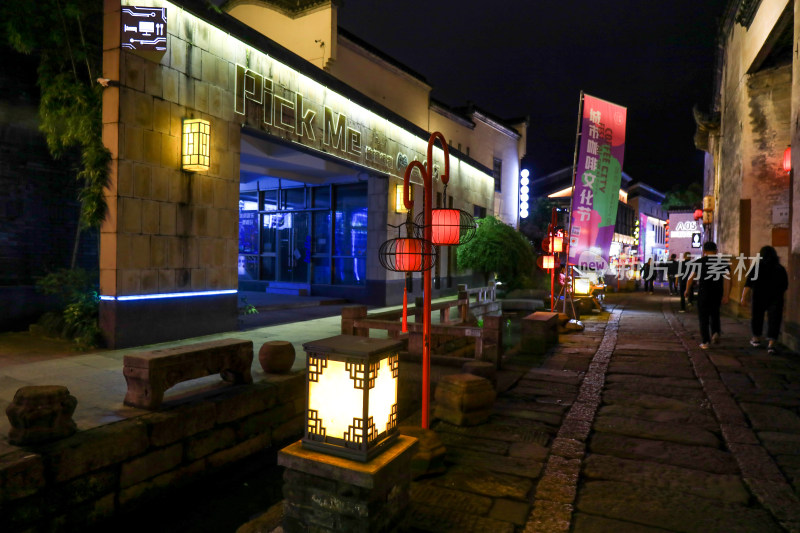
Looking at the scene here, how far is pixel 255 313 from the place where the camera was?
1305cm

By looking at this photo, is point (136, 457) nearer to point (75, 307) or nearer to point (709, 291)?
point (75, 307)

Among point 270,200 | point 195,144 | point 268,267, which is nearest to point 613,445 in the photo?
point 195,144

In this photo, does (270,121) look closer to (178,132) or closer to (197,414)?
(178,132)

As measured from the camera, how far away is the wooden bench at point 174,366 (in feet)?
16.2

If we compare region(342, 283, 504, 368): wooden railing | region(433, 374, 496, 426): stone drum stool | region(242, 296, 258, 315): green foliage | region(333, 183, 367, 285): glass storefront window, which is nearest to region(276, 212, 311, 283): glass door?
region(333, 183, 367, 285): glass storefront window

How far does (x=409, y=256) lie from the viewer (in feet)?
16.5

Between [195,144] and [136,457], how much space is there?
5870mm

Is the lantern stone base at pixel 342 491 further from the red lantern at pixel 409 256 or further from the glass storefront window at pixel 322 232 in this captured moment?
the glass storefront window at pixel 322 232

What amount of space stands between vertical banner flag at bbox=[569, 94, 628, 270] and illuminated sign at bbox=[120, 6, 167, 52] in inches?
484

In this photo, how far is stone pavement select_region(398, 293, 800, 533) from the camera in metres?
3.58

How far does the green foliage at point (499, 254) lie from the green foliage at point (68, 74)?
44.6ft

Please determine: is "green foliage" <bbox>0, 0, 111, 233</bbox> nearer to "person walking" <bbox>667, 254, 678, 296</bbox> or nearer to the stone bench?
the stone bench

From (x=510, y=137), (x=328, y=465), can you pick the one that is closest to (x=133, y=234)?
(x=328, y=465)

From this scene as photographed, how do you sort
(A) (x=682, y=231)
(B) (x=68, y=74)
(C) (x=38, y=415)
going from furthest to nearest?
1. (A) (x=682, y=231)
2. (B) (x=68, y=74)
3. (C) (x=38, y=415)
